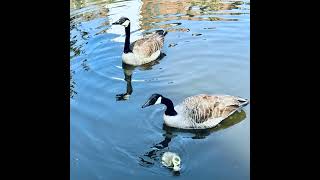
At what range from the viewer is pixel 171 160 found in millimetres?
5117

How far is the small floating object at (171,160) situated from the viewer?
5.09m

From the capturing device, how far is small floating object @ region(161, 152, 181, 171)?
509 cm

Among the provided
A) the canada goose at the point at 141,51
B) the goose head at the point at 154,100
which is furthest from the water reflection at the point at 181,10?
the goose head at the point at 154,100

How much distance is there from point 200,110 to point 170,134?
54 cm

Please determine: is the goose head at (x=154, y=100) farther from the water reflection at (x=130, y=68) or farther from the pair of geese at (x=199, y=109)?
the water reflection at (x=130, y=68)

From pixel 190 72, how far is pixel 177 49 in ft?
3.90

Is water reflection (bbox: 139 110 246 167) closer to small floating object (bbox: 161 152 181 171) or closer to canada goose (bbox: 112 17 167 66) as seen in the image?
small floating object (bbox: 161 152 181 171)

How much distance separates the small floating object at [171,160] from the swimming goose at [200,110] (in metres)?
0.98

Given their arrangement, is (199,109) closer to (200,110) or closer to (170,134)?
(200,110)
